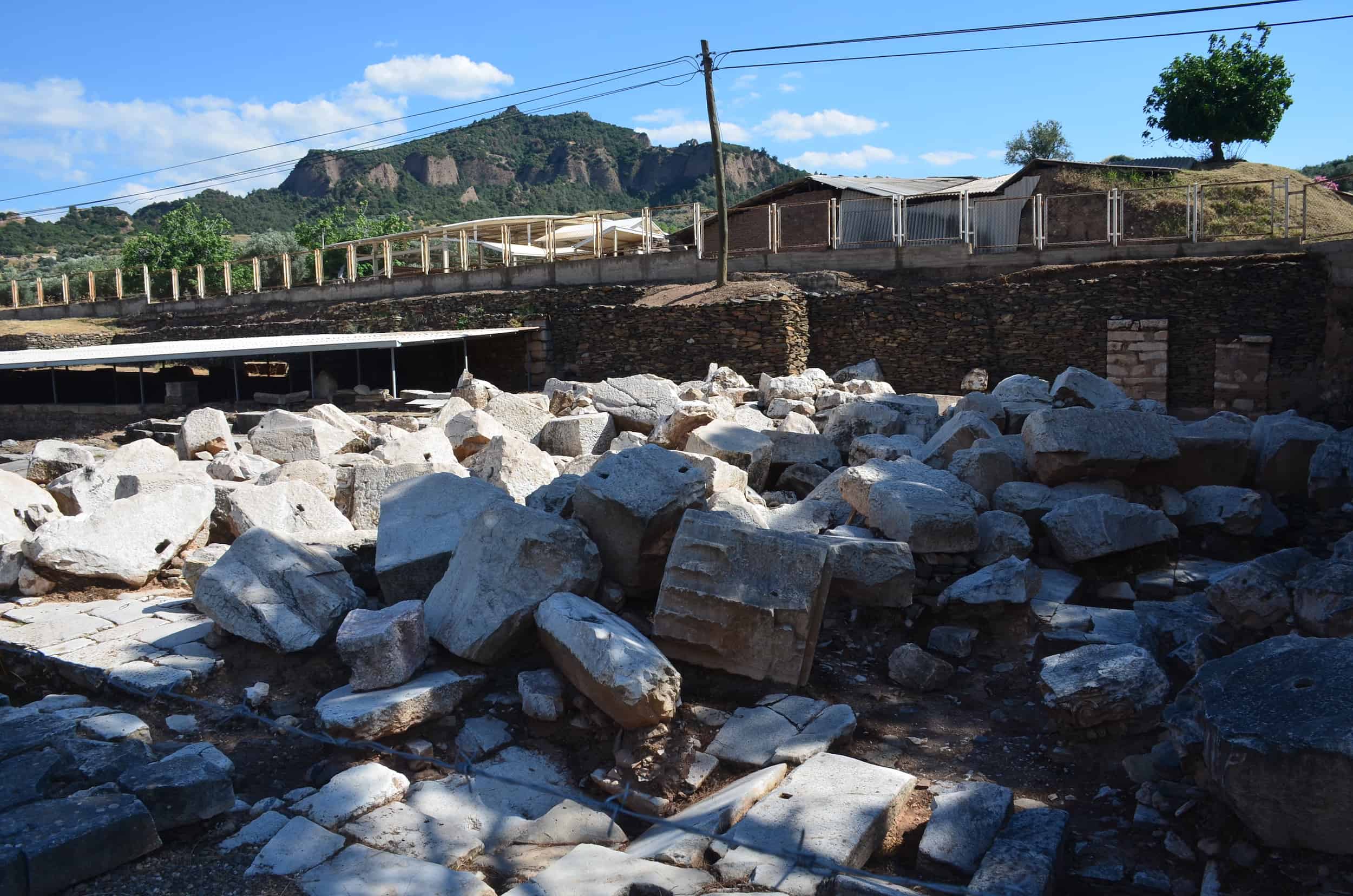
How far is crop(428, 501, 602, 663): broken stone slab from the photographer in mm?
4930

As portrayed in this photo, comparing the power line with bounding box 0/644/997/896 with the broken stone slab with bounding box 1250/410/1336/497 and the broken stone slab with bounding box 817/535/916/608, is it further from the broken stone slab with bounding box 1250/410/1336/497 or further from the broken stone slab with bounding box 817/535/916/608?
the broken stone slab with bounding box 1250/410/1336/497

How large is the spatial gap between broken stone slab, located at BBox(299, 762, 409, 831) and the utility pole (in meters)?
15.5

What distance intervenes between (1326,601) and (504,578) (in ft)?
13.8

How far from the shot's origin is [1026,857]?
335cm

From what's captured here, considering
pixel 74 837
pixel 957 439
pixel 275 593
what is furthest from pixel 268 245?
pixel 74 837

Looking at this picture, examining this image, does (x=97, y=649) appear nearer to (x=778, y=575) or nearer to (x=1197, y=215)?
(x=778, y=575)

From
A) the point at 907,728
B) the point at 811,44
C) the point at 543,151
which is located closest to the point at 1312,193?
the point at 811,44

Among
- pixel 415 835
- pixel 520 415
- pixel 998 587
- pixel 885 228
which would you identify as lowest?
pixel 415 835

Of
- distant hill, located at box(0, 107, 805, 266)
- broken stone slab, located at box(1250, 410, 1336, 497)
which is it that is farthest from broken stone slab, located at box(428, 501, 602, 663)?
distant hill, located at box(0, 107, 805, 266)

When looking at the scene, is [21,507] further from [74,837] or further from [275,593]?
[74,837]

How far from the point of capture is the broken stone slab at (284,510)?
7.17 m

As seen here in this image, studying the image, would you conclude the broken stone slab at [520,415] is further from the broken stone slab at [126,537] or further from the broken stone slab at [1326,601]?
the broken stone slab at [1326,601]

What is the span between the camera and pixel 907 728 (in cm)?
480

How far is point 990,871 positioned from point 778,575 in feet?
5.98
